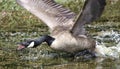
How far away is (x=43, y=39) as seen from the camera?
10.3 meters

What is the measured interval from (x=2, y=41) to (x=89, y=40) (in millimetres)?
2232

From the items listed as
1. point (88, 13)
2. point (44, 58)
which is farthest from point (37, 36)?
point (88, 13)

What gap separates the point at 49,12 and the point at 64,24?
0.76 m

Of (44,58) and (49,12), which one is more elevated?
(49,12)

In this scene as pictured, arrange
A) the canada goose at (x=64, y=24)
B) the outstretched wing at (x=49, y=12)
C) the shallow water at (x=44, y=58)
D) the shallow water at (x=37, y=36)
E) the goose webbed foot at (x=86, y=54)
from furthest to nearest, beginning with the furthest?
the outstretched wing at (x=49, y=12)
the goose webbed foot at (x=86, y=54)
the canada goose at (x=64, y=24)
the shallow water at (x=37, y=36)
the shallow water at (x=44, y=58)

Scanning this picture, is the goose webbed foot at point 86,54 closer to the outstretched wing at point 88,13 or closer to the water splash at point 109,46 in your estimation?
the water splash at point 109,46

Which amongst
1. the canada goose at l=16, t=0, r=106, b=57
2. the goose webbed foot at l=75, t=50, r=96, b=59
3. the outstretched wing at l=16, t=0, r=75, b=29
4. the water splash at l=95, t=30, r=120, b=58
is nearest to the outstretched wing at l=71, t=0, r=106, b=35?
the canada goose at l=16, t=0, r=106, b=57

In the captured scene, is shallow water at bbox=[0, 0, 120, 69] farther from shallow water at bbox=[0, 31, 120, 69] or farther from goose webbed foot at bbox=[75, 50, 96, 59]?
goose webbed foot at bbox=[75, 50, 96, 59]

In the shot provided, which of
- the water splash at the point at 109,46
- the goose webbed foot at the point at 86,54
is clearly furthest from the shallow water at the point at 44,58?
the goose webbed foot at the point at 86,54

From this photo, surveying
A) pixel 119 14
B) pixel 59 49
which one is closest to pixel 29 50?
pixel 59 49

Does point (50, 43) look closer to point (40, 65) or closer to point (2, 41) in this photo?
point (40, 65)

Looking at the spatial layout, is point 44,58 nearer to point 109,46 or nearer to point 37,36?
point 109,46

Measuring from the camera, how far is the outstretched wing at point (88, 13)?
32.2 ft

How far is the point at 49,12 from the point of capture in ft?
39.4
